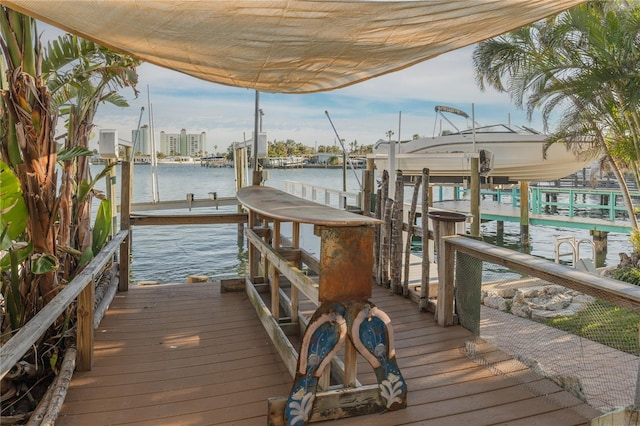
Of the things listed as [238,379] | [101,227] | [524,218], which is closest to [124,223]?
[101,227]

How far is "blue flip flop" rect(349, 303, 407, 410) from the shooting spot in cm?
226

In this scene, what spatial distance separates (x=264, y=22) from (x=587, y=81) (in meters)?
8.35

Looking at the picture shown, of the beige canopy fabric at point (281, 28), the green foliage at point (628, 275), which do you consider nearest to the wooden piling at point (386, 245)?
the beige canopy fabric at point (281, 28)

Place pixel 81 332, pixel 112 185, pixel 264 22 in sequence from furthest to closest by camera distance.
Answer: pixel 112 185 < pixel 81 332 < pixel 264 22

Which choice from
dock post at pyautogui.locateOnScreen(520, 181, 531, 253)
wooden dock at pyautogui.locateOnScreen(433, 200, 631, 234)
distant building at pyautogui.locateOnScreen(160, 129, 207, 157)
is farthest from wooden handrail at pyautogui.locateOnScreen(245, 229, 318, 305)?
distant building at pyautogui.locateOnScreen(160, 129, 207, 157)

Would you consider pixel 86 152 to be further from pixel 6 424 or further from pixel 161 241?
pixel 161 241

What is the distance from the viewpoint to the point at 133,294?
182 inches

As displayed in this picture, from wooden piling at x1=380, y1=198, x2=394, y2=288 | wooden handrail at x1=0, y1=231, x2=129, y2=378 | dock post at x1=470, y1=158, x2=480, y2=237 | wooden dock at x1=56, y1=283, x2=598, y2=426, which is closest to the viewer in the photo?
wooden handrail at x1=0, y1=231, x2=129, y2=378

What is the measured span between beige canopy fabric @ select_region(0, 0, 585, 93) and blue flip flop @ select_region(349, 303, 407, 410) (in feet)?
4.86

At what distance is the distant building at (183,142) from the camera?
48938 millimetres

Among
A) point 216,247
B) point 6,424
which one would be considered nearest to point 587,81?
point 6,424

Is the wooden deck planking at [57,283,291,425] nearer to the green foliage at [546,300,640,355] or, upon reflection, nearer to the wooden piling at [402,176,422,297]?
the wooden piling at [402,176,422,297]

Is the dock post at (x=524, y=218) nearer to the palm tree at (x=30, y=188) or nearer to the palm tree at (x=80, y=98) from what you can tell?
the palm tree at (x=80, y=98)

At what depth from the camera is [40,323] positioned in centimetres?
200
